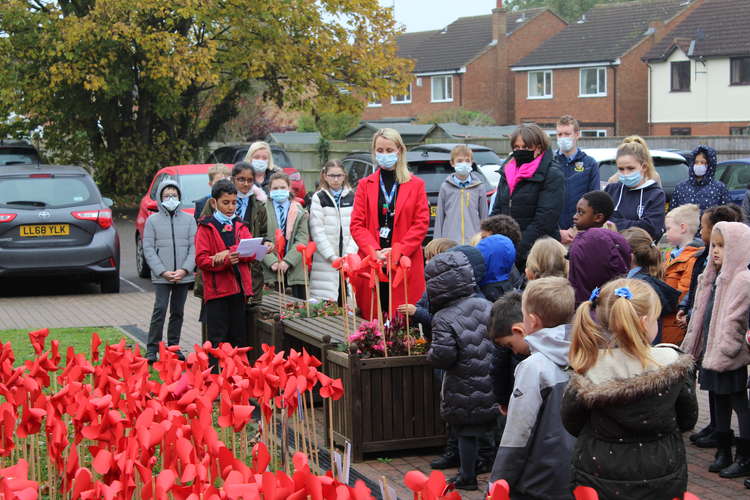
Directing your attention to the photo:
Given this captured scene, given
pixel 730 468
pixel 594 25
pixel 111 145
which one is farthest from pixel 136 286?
pixel 594 25

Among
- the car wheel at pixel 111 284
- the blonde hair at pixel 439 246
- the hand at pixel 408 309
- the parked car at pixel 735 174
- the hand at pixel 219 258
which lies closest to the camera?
the hand at pixel 408 309

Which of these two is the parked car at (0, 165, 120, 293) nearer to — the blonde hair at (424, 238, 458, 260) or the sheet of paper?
the sheet of paper

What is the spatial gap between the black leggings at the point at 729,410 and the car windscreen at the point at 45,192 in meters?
10.7

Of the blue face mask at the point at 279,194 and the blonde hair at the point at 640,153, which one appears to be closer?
the blonde hair at the point at 640,153

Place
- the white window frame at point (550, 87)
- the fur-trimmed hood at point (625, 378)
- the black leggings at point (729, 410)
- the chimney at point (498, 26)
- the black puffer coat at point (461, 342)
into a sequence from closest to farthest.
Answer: the fur-trimmed hood at point (625, 378) → the black puffer coat at point (461, 342) → the black leggings at point (729, 410) → the white window frame at point (550, 87) → the chimney at point (498, 26)

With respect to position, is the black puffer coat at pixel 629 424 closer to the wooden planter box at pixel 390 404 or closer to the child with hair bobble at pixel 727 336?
the child with hair bobble at pixel 727 336

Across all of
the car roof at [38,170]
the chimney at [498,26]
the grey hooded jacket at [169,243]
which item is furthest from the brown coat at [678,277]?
the chimney at [498,26]

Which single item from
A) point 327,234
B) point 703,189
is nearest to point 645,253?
point 703,189

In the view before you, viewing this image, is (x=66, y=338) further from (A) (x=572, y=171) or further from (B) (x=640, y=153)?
(B) (x=640, y=153)

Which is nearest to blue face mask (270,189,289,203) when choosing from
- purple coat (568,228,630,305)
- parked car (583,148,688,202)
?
purple coat (568,228,630,305)

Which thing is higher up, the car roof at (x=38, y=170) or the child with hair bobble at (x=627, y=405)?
the car roof at (x=38, y=170)

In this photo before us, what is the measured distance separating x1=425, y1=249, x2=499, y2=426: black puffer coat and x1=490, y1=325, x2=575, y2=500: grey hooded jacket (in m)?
1.45

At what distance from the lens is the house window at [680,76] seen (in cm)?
4925

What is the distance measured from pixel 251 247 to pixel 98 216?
7283 mm
